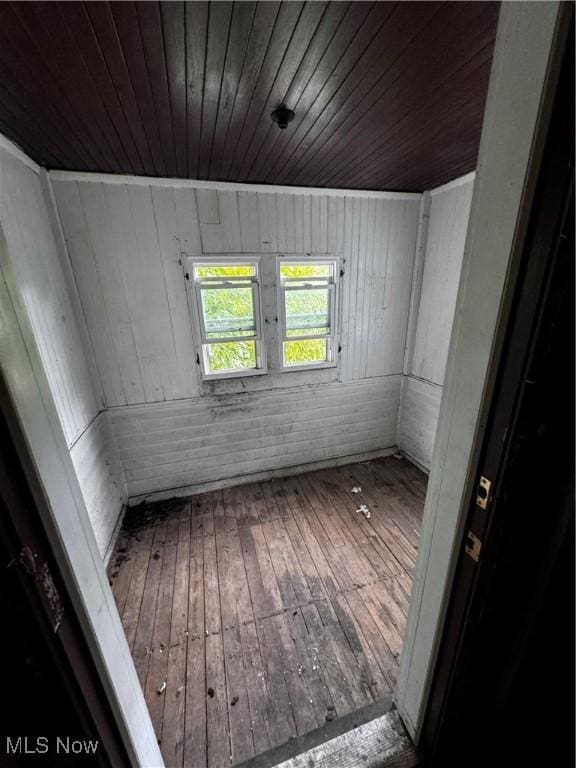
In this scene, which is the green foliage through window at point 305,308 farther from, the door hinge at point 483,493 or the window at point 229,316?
the door hinge at point 483,493

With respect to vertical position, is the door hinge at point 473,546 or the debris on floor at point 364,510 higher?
the door hinge at point 473,546

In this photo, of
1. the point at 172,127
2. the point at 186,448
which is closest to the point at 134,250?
the point at 172,127

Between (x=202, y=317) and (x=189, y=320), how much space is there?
0.12 metres

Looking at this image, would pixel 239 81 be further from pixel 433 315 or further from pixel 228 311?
pixel 433 315

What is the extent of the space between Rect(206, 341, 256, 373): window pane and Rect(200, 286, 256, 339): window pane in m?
0.12

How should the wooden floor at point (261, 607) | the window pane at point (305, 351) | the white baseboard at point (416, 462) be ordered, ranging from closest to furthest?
the wooden floor at point (261, 607) → the window pane at point (305, 351) → the white baseboard at point (416, 462)

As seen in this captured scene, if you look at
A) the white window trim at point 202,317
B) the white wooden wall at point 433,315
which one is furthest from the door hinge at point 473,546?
the white window trim at point 202,317

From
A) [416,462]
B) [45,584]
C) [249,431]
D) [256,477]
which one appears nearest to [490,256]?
[45,584]

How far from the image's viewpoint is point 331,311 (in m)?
2.92

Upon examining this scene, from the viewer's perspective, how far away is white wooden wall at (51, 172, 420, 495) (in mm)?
2299

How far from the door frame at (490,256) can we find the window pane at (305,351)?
7.31 ft

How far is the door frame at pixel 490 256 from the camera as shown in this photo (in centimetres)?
48

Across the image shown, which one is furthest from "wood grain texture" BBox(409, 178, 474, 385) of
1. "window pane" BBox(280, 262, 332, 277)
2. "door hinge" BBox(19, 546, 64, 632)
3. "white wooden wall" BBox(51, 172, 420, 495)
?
"door hinge" BBox(19, 546, 64, 632)

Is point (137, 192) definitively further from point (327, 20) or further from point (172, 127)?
point (327, 20)
